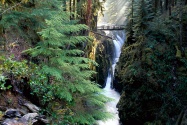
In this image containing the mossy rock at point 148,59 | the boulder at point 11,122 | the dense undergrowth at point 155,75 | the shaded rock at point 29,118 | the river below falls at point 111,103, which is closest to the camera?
the boulder at point 11,122

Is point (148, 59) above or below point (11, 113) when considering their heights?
above

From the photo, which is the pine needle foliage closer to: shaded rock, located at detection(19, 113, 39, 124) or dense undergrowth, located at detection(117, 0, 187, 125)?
shaded rock, located at detection(19, 113, 39, 124)

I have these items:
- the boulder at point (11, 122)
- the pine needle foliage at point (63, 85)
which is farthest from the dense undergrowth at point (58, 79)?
the boulder at point (11, 122)

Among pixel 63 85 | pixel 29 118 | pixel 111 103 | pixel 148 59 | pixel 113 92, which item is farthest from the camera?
pixel 113 92

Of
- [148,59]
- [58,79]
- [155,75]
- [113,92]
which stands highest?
[58,79]

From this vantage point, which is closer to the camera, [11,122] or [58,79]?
[11,122]

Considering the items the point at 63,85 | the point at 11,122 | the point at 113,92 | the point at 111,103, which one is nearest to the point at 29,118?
the point at 11,122

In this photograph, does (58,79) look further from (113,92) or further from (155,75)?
(113,92)

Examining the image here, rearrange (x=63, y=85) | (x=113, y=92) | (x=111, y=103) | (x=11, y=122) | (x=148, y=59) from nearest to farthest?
(x=11, y=122)
(x=63, y=85)
(x=148, y=59)
(x=111, y=103)
(x=113, y=92)

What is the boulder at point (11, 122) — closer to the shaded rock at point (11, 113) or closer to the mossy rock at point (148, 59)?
the shaded rock at point (11, 113)

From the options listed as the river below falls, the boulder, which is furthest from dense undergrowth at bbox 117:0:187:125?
the boulder

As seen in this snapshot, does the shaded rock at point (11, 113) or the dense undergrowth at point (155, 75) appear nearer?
the shaded rock at point (11, 113)

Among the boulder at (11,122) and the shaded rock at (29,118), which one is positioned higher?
the boulder at (11,122)

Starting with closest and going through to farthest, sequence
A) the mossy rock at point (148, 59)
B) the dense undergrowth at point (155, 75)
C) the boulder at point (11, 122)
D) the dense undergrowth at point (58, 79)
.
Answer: the boulder at point (11, 122) < the dense undergrowth at point (58, 79) < the dense undergrowth at point (155, 75) < the mossy rock at point (148, 59)
